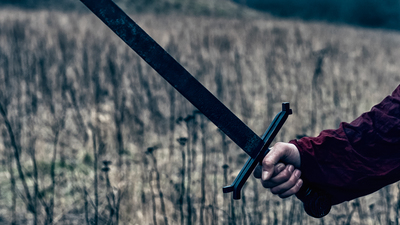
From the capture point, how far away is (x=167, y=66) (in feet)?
2.99

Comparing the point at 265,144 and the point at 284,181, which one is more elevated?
the point at 265,144

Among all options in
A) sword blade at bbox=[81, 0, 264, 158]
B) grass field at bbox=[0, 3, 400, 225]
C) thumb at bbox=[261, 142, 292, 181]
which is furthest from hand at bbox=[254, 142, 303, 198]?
grass field at bbox=[0, 3, 400, 225]

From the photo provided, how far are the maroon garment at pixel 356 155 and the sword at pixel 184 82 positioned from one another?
0.16 m

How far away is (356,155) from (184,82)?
0.68m

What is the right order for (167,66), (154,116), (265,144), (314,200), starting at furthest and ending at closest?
(154,116) → (314,200) → (265,144) → (167,66)

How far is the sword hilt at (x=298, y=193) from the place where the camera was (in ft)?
3.28

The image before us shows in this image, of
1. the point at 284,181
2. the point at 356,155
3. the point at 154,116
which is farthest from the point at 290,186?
the point at 154,116

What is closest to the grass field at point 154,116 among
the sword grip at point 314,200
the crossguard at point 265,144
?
the sword grip at point 314,200

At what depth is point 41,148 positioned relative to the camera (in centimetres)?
326

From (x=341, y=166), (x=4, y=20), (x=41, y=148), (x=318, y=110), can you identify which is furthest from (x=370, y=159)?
(x=4, y=20)

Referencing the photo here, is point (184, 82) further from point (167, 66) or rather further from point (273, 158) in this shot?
point (273, 158)

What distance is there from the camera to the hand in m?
1.11

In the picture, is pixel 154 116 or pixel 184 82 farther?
pixel 154 116

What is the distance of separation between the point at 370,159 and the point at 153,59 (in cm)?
82
